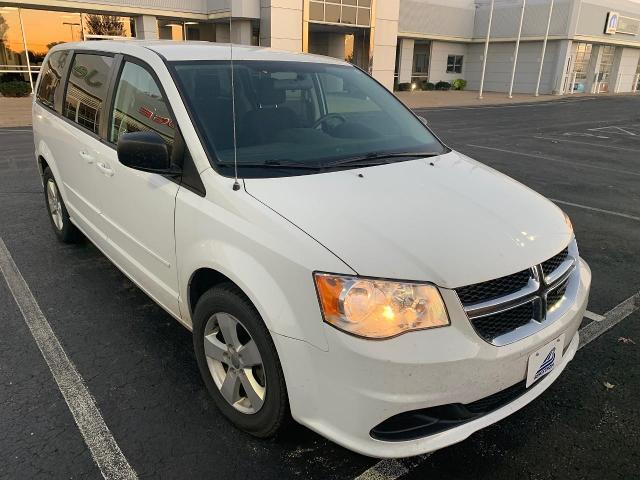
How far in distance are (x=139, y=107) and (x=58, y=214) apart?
95.2 inches

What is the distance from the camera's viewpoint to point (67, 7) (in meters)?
22.4

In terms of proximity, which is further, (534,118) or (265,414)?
(534,118)

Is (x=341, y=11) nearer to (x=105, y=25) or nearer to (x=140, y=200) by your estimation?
(x=105, y=25)

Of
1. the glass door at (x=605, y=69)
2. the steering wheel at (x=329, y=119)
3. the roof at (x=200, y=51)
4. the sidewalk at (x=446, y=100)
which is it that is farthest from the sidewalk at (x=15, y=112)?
the glass door at (x=605, y=69)

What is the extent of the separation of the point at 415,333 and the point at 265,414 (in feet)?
2.84

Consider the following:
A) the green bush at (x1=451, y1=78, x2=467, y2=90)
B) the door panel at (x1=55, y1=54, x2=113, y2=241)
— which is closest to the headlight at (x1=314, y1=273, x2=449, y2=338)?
the door panel at (x1=55, y1=54, x2=113, y2=241)

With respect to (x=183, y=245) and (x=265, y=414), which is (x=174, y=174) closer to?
(x=183, y=245)

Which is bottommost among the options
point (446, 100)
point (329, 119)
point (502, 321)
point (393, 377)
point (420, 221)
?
point (446, 100)

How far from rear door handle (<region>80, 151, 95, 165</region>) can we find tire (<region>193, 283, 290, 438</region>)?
1723mm

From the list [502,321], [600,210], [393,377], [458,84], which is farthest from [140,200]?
[458,84]

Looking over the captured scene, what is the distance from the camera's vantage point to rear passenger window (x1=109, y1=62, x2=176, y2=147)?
2.91 m

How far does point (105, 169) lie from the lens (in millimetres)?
3477

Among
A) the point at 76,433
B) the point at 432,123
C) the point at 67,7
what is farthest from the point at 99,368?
the point at 67,7

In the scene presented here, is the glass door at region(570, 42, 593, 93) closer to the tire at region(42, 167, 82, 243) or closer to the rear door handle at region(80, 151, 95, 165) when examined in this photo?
the tire at region(42, 167, 82, 243)
